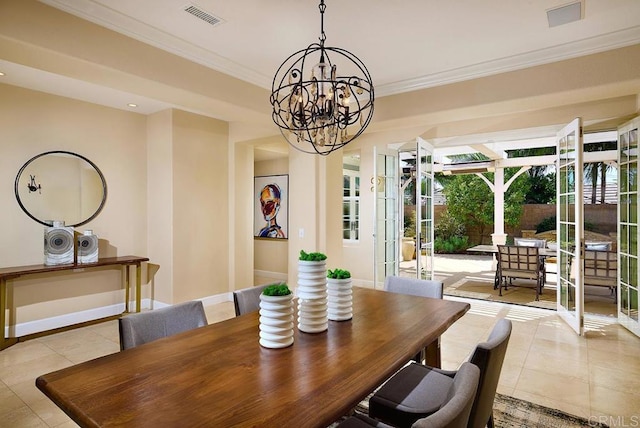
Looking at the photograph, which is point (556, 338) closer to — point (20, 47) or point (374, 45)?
point (374, 45)

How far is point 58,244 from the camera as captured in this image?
399 centimetres

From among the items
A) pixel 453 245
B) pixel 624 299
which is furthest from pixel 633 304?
pixel 453 245

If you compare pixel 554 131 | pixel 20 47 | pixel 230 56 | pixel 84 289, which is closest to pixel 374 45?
pixel 230 56

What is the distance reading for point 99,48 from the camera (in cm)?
267

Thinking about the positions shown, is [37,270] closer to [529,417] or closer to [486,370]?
[486,370]

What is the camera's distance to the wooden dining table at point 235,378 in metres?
1.10

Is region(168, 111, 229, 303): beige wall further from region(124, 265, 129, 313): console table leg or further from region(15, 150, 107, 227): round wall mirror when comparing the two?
region(15, 150, 107, 227): round wall mirror

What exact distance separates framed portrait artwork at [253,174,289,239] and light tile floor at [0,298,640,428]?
2725mm

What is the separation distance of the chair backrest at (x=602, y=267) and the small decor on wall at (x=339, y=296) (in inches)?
172

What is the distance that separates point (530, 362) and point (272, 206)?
515 centimetres

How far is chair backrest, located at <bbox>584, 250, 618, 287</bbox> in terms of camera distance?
4852 mm

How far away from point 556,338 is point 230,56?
170 inches

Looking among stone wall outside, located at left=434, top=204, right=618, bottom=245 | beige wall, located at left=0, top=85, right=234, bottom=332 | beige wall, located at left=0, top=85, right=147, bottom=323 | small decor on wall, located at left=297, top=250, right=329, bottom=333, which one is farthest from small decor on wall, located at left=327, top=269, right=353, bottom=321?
stone wall outside, located at left=434, top=204, right=618, bottom=245

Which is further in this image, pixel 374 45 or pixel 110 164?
pixel 110 164
